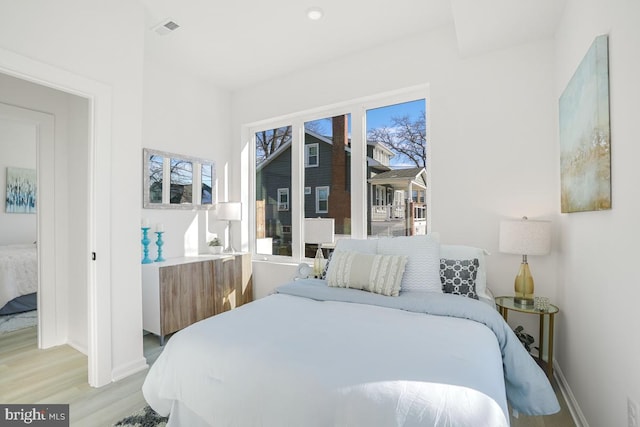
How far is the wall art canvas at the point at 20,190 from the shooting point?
4.18 m

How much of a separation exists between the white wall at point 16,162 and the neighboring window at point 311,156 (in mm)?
3280

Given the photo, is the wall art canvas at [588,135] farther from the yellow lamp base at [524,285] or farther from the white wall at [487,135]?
the yellow lamp base at [524,285]

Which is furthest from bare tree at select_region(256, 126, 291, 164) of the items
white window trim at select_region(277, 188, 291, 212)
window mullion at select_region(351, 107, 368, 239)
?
window mullion at select_region(351, 107, 368, 239)

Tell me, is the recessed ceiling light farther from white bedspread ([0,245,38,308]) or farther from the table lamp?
white bedspread ([0,245,38,308])

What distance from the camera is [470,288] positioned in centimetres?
233

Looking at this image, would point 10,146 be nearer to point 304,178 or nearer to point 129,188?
point 129,188

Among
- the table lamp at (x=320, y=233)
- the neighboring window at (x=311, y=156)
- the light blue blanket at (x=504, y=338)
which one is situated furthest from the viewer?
the neighboring window at (x=311, y=156)

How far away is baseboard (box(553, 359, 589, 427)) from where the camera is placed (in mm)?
1853

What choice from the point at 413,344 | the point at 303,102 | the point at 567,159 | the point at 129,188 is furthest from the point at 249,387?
the point at 303,102

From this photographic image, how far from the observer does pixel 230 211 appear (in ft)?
12.9

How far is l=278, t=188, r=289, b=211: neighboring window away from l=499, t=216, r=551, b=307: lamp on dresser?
243 centimetres

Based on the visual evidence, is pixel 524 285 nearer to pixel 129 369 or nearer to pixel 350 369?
pixel 350 369

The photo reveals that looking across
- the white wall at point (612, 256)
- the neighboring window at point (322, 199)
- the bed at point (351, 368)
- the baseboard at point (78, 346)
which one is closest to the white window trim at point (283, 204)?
the neighboring window at point (322, 199)

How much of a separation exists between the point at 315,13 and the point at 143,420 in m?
3.20
